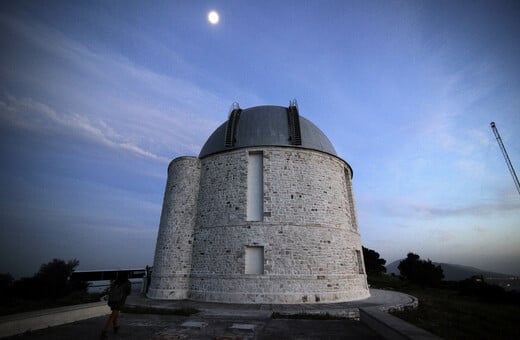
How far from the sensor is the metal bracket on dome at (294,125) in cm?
1572

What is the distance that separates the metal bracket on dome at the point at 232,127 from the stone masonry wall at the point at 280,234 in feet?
2.94

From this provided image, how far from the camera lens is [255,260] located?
13383mm

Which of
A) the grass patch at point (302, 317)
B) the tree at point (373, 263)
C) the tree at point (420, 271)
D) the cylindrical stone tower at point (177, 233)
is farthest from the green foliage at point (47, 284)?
the tree at point (373, 263)

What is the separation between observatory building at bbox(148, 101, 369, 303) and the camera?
13.0m

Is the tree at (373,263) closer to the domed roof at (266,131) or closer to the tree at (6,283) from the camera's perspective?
the domed roof at (266,131)

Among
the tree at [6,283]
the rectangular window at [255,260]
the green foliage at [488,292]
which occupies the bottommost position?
the green foliage at [488,292]

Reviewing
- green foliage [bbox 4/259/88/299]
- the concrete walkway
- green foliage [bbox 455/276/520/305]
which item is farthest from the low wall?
green foliage [bbox 455/276/520/305]

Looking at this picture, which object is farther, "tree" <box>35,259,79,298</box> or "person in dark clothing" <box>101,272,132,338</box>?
"tree" <box>35,259,79,298</box>

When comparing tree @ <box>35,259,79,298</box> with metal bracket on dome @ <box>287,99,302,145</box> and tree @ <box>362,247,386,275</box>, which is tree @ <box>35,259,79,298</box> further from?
tree @ <box>362,247,386,275</box>

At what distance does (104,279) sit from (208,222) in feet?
33.1

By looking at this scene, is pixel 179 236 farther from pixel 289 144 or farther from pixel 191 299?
pixel 289 144

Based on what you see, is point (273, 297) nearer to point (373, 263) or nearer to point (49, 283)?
point (49, 283)

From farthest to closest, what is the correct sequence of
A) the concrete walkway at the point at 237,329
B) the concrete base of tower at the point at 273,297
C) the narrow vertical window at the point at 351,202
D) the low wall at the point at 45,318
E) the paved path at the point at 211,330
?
the narrow vertical window at the point at 351,202 < the concrete base of tower at the point at 273,297 < the paved path at the point at 211,330 < the concrete walkway at the point at 237,329 < the low wall at the point at 45,318

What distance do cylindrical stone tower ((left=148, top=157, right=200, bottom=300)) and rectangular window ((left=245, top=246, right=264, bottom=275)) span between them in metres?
3.80
